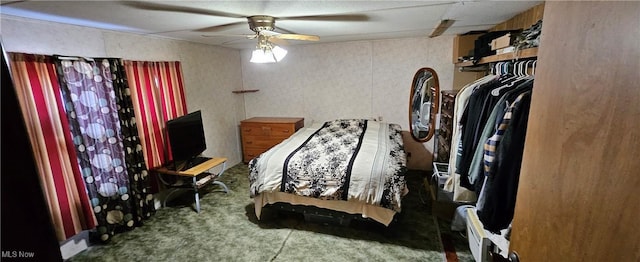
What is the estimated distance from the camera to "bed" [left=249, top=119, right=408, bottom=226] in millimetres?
2242

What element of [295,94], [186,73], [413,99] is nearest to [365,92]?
[413,99]

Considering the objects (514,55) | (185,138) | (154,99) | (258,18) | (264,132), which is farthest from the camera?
(264,132)

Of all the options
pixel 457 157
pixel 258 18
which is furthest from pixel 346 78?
pixel 457 157

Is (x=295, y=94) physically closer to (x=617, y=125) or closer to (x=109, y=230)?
(x=109, y=230)

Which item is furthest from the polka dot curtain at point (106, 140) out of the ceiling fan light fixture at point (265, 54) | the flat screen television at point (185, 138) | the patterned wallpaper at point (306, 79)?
the ceiling fan light fixture at point (265, 54)

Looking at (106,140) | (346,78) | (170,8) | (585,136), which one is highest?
(170,8)

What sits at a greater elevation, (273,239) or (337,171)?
(337,171)

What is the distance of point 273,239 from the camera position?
7.89 ft

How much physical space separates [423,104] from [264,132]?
8.00 feet

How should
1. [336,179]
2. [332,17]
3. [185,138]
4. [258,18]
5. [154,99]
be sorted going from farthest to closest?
1. [185,138]
2. [154,99]
3. [336,179]
4. [332,17]
5. [258,18]

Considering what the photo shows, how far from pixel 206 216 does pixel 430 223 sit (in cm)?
229

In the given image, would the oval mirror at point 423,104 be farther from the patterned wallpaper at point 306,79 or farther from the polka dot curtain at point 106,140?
the polka dot curtain at point 106,140

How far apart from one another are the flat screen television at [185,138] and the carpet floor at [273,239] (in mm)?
586
